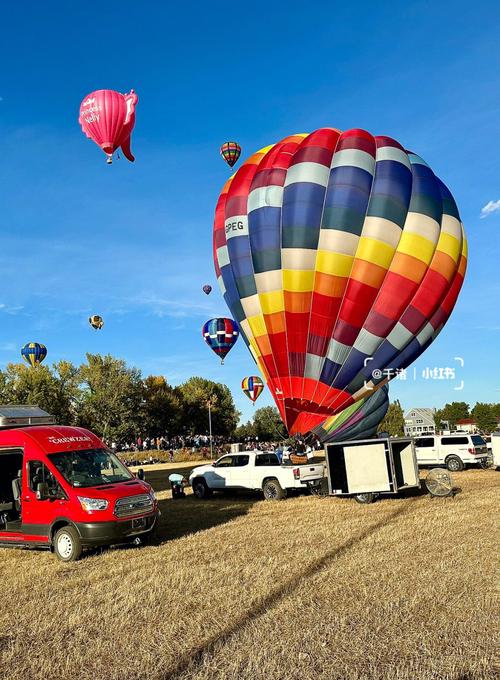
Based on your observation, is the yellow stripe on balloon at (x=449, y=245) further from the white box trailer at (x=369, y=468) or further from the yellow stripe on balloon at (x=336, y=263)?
the white box trailer at (x=369, y=468)

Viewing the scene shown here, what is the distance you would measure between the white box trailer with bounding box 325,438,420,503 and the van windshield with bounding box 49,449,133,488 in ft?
25.2

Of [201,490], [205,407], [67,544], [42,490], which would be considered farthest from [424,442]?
[205,407]

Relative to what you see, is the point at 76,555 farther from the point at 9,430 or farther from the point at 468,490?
the point at 468,490

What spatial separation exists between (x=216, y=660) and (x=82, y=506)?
5.93 m

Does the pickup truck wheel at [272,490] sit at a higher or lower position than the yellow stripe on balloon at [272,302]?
lower

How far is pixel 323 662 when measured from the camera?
579cm

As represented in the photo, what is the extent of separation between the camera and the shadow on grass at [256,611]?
5867 millimetres

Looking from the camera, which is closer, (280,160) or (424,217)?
(424,217)

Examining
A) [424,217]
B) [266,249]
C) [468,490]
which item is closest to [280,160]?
[266,249]

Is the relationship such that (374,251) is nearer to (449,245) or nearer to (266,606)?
(449,245)

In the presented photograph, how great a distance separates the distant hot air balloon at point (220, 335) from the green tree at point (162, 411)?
4384 centimetres

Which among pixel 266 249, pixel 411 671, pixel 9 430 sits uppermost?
pixel 266 249

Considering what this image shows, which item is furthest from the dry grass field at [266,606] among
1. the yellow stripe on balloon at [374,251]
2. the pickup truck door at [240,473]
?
the yellow stripe on balloon at [374,251]

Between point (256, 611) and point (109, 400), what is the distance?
70309mm
